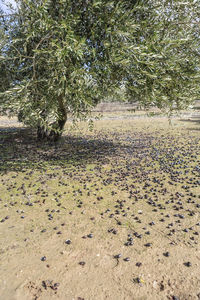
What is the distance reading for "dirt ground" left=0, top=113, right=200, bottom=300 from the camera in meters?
4.08

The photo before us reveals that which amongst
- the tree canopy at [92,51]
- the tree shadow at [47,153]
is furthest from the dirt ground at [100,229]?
the tree canopy at [92,51]

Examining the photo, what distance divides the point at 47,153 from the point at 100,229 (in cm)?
872

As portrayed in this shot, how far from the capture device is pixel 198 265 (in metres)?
4.49

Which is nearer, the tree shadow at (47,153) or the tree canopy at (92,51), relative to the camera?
the tree canopy at (92,51)

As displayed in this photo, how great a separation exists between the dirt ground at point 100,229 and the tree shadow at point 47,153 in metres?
0.20

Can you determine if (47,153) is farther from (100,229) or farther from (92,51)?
(100,229)

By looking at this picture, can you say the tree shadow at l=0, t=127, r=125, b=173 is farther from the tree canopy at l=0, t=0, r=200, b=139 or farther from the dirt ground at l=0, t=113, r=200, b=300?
the tree canopy at l=0, t=0, r=200, b=139

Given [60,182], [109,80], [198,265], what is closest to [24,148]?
[60,182]

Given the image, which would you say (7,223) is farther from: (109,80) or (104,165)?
(109,80)

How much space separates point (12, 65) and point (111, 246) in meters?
9.98

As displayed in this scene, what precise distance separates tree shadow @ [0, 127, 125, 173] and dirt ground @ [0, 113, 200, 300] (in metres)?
0.20

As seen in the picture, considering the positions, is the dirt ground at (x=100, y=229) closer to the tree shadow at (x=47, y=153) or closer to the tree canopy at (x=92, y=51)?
the tree shadow at (x=47, y=153)

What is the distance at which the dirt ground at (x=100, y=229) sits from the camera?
4.08m

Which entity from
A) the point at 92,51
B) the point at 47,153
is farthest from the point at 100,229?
the point at 47,153
